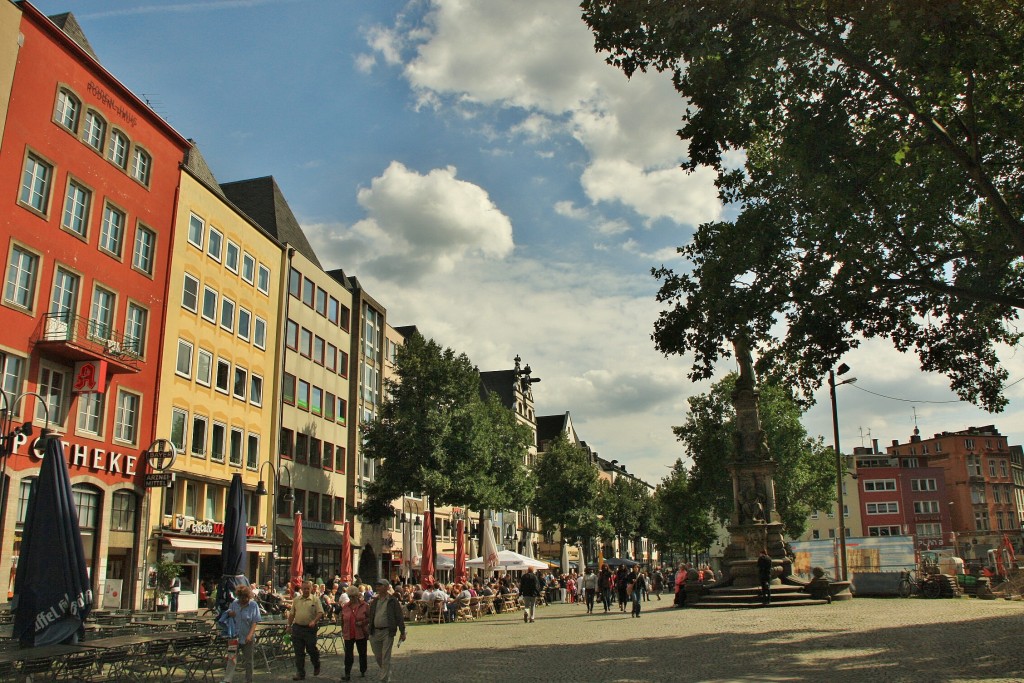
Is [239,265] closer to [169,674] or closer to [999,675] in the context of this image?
[169,674]

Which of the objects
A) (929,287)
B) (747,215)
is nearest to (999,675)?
(929,287)

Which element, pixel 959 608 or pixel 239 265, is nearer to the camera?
pixel 959 608

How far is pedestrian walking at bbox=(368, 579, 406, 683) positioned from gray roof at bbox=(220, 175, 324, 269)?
36.2 meters

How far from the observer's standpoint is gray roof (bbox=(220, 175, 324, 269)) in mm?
48094

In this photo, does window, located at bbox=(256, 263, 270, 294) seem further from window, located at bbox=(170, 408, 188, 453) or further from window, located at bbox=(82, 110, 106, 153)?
window, located at bbox=(82, 110, 106, 153)

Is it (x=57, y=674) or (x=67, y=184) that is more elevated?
(x=67, y=184)

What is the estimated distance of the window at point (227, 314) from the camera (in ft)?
128

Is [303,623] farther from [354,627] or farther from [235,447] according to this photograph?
[235,447]

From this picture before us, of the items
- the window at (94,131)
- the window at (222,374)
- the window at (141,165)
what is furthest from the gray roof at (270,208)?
the window at (94,131)

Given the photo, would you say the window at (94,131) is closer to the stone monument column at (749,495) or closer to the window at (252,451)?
the window at (252,451)

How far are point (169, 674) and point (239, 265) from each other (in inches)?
1170

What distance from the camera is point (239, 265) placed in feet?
134

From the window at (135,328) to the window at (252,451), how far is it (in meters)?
9.37

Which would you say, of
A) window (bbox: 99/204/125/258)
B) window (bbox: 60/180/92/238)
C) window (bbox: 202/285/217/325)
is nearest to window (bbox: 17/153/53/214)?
window (bbox: 60/180/92/238)
